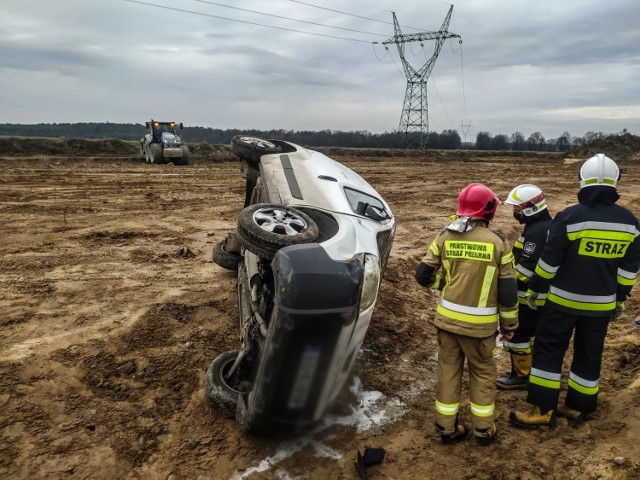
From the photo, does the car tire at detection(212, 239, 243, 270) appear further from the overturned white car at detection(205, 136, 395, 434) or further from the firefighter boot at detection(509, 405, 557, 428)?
the firefighter boot at detection(509, 405, 557, 428)

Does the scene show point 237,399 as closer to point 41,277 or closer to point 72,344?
point 72,344

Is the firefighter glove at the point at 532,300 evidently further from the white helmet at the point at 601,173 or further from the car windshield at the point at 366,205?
the car windshield at the point at 366,205

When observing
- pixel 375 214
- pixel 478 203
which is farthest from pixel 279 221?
pixel 478 203

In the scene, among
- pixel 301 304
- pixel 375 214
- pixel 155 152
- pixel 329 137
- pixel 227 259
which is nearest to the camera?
pixel 301 304

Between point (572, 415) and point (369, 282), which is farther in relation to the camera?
point (572, 415)

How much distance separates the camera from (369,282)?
7.97ft

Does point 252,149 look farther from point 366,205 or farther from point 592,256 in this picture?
point 592,256

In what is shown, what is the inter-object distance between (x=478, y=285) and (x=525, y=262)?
0.92m

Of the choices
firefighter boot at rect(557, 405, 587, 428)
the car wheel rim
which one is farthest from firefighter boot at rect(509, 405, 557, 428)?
the car wheel rim

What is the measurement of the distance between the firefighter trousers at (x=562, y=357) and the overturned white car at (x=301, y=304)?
4.09 ft

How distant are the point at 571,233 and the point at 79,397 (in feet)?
11.2

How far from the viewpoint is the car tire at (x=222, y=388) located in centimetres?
291

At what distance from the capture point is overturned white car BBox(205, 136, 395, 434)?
2248 millimetres

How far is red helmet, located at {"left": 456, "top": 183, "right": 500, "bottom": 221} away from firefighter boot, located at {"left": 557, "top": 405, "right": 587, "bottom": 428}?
151 centimetres
